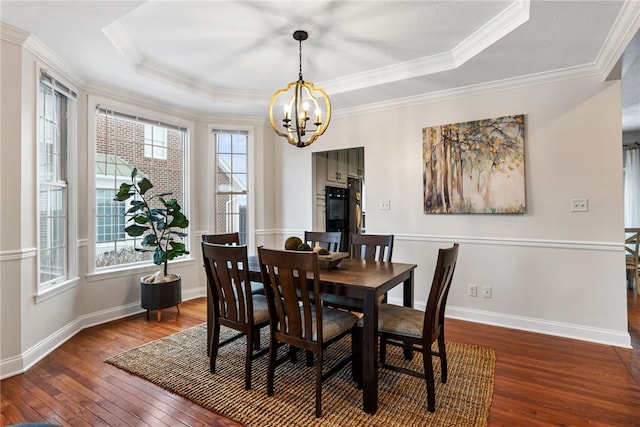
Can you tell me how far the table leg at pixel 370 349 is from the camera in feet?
6.23

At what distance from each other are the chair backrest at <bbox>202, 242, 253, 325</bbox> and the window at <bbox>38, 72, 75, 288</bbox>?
1628mm

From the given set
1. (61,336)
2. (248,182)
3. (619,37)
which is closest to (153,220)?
(61,336)

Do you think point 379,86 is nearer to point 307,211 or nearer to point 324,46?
point 324,46

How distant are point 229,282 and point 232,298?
0.12 m

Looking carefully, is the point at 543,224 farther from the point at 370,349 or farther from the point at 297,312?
the point at 297,312

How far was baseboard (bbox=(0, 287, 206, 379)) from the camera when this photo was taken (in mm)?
2422

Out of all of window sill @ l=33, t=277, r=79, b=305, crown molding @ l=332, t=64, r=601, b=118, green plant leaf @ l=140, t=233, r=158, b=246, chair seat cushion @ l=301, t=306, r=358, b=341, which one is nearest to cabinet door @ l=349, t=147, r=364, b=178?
crown molding @ l=332, t=64, r=601, b=118

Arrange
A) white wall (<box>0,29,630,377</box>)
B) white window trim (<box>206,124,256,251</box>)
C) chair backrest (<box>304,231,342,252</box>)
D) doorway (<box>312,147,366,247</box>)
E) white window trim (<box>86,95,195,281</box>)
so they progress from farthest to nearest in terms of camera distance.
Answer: doorway (<box>312,147,366,247</box>) < white window trim (<box>206,124,256,251</box>) < white window trim (<box>86,95,195,281</box>) < chair backrest (<box>304,231,342,252</box>) < white wall (<box>0,29,630,377</box>)

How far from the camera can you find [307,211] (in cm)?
482

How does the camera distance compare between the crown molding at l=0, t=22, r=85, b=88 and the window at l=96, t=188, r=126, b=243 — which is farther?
the window at l=96, t=188, r=126, b=243

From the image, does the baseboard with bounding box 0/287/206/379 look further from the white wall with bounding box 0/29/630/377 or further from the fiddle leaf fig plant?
the fiddle leaf fig plant

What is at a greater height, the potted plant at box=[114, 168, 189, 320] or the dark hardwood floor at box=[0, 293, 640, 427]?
the potted plant at box=[114, 168, 189, 320]

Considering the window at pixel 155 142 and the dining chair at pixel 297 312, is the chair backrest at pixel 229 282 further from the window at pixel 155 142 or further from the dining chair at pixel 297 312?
the window at pixel 155 142

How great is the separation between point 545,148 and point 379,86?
1772mm
